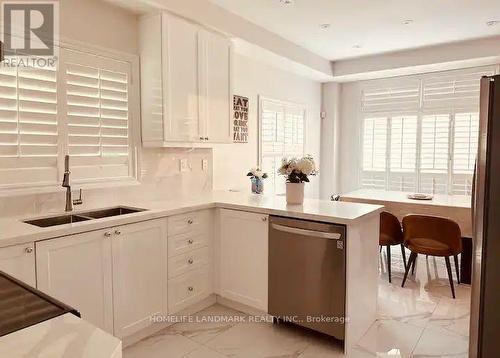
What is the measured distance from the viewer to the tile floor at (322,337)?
2.49m

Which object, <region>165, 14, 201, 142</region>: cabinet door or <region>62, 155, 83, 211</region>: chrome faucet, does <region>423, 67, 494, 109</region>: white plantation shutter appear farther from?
<region>62, 155, 83, 211</region>: chrome faucet

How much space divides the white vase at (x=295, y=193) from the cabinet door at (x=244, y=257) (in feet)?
0.96

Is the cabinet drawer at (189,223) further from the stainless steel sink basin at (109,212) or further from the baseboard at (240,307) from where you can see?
the baseboard at (240,307)

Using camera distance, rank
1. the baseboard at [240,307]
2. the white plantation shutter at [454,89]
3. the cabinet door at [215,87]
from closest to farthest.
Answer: the baseboard at [240,307] < the cabinet door at [215,87] < the white plantation shutter at [454,89]

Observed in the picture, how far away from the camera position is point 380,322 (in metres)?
2.92

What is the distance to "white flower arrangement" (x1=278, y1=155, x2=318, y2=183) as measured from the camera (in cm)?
286

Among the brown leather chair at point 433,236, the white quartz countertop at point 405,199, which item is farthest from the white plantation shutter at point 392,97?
the brown leather chair at point 433,236

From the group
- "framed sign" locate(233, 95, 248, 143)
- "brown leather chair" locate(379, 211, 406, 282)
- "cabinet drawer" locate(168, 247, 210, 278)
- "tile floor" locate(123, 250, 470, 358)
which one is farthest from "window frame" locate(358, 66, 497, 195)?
"cabinet drawer" locate(168, 247, 210, 278)

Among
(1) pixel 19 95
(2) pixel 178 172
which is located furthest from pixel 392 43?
(1) pixel 19 95

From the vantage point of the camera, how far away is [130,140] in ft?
10.5

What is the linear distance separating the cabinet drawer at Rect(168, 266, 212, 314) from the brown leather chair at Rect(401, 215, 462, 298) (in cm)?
199

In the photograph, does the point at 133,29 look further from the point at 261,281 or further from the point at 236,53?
the point at 261,281

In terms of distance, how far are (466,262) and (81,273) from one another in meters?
3.63

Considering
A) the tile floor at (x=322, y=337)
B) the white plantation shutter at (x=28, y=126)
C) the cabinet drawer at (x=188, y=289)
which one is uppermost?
the white plantation shutter at (x=28, y=126)
